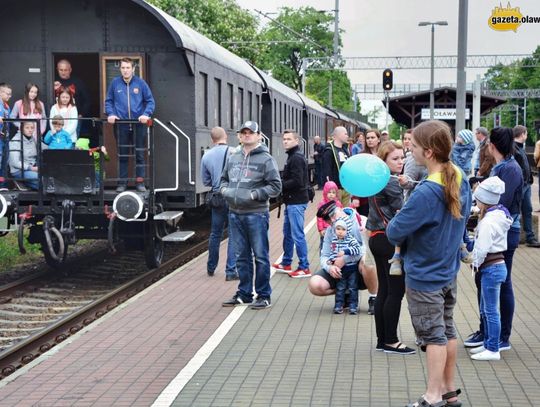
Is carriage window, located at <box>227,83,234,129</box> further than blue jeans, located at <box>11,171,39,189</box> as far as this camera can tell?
Yes

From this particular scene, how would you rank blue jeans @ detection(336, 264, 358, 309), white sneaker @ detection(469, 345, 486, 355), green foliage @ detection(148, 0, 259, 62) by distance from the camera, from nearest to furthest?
white sneaker @ detection(469, 345, 486, 355), blue jeans @ detection(336, 264, 358, 309), green foliage @ detection(148, 0, 259, 62)

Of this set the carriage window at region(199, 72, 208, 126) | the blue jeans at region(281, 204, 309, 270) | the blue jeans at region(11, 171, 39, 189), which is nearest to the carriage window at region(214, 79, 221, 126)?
the carriage window at region(199, 72, 208, 126)

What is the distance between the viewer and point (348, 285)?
31.8ft

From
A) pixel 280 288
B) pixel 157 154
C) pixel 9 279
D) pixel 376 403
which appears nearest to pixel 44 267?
pixel 9 279

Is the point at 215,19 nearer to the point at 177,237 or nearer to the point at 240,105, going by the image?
the point at 240,105

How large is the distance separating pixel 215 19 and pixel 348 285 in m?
46.2

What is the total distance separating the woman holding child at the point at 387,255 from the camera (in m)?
7.83

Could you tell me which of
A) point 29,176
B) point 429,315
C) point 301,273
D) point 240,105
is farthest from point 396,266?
point 240,105

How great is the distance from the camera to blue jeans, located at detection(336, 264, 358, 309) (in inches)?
378

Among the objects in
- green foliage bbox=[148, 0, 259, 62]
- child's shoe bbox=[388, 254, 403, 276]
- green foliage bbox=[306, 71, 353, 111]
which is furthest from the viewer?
green foliage bbox=[306, 71, 353, 111]

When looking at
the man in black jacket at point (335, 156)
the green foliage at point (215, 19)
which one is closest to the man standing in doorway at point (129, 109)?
the man in black jacket at point (335, 156)

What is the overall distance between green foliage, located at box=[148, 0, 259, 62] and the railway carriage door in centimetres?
3577

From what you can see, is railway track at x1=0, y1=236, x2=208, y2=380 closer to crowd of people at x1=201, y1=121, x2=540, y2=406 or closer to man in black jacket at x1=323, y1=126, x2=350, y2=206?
crowd of people at x1=201, y1=121, x2=540, y2=406

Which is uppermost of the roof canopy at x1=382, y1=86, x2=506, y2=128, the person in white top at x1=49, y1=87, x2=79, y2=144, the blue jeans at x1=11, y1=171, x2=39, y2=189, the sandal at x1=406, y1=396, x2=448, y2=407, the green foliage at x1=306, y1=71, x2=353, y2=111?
the green foliage at x1=306, y1=71, x2=353, y2=111
